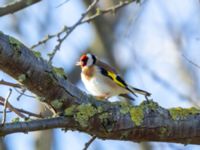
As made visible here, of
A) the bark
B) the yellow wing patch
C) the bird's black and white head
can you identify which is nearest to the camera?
the bark

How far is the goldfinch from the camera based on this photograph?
5.38 metres

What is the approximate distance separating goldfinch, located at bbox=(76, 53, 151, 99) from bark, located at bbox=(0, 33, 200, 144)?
2.73m

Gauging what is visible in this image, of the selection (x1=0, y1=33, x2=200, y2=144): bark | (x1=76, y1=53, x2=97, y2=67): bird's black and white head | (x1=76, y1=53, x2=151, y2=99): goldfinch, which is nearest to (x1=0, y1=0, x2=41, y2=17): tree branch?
(x1=0, y1=33, x2=200, y2=144): bark

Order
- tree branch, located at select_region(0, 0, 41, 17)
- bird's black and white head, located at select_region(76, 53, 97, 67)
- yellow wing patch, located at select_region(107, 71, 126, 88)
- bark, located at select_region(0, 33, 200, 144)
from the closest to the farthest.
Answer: bark, located at select_region(0, 33, 200, 144)
tree branch, located at select_region(0, 0, 41, 17)
yellow wing patch, located at select_region(107, 71, 126, 88)
bird's black and white head, located at select_region(76, 53, 97, 67)

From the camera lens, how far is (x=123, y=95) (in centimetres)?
551

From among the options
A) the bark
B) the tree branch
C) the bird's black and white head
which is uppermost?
the bird's black and white head

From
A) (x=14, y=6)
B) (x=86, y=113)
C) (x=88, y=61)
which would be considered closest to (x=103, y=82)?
(x=88, y=61)

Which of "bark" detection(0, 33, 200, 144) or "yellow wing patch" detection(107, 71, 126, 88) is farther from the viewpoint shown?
"yellow wing patch" detection(107, 71, 126, 88)

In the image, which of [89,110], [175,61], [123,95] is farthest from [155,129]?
[175,61]

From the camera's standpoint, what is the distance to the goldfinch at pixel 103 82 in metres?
5.38

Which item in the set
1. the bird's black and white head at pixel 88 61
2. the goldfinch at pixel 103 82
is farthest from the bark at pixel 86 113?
the bird's black and white head at pixel 88 61

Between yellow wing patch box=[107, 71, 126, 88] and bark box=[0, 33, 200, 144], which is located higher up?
yellow wing patch box=[107, 71, 126, 88]

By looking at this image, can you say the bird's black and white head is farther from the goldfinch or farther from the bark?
the bark

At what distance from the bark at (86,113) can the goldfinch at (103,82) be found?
2733mm
